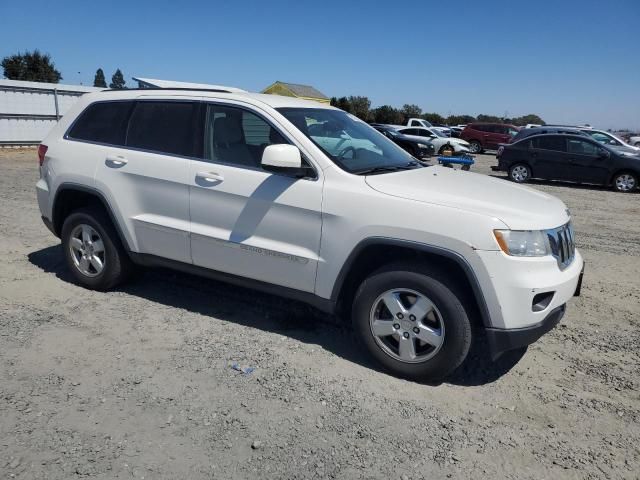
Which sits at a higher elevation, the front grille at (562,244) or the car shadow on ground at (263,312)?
the front grille at (562,244)

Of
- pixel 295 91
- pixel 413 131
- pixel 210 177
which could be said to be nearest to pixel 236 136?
pixel 210 177

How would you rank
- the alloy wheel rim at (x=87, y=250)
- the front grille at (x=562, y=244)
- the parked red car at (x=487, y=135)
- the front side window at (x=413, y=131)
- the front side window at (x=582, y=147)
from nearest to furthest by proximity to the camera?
the front grille at (x=562, y=244)
the alloy wheel rim at (x=87, y=250)
the front side window at (x=582, y=147)
the front side window at (x=413, y=131)
the parked red car at (x=487, y=135)

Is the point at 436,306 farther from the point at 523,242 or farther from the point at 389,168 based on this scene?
the point at 389,168

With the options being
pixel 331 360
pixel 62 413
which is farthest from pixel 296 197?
pixel 62 413

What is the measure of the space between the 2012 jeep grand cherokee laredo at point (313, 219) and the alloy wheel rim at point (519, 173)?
11688mm

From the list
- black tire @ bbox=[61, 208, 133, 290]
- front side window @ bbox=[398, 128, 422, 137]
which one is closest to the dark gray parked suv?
front side window @ bbox=[398, 128, 422, 137]

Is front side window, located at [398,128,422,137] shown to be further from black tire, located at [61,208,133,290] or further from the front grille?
the front grille

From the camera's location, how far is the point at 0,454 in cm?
266

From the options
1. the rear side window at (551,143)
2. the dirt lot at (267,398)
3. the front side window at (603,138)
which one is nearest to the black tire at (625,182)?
the rear side window at (551,143)

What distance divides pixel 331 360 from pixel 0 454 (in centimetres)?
205

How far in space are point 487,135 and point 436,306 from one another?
26548 mm

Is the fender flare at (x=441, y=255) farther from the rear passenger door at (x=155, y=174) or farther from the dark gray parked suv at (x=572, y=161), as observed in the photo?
the dark gray parked suv at (x=572, y=161)

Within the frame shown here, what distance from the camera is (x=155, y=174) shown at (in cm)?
427

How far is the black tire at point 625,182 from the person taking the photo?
1367 centimetres
